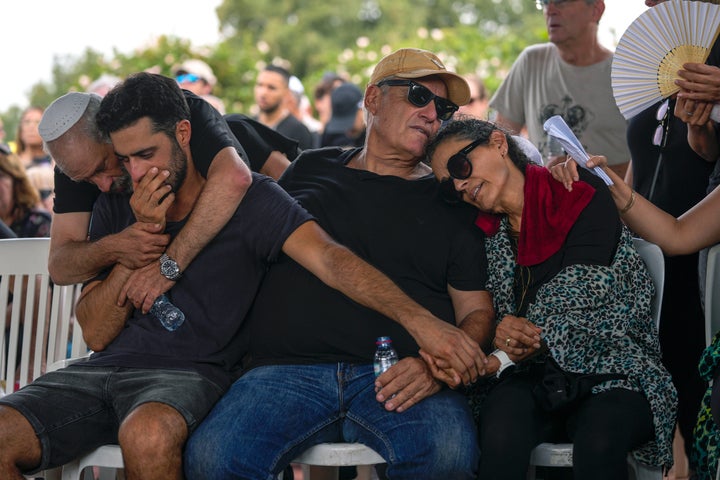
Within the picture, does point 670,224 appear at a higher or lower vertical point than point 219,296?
higher

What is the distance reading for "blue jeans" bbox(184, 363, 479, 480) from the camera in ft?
9.30

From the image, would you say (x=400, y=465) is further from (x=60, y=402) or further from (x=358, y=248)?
(x=60, y=402)

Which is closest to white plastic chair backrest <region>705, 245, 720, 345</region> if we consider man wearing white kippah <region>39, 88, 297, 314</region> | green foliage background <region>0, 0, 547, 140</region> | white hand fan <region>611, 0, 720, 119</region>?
white hand fan <region>611, 0, 720, 119</region>

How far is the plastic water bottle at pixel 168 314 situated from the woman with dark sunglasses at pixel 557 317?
1.06 metres

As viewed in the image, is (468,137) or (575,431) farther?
(468,137)

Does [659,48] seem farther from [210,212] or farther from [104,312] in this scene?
[104,312]

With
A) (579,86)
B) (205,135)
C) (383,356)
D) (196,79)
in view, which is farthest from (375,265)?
(196,79)

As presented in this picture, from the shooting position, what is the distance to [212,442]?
2.87 metres

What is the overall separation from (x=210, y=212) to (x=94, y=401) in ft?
2.49

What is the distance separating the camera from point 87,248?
338cm

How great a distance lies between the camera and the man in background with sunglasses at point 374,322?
2.88 meters

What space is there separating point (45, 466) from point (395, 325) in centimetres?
124

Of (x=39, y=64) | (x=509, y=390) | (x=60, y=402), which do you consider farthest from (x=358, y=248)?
(x=39, y=64)

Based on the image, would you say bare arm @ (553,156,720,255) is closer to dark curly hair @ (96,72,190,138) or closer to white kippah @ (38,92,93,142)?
dark curly hair @ (96,72,190,138)
